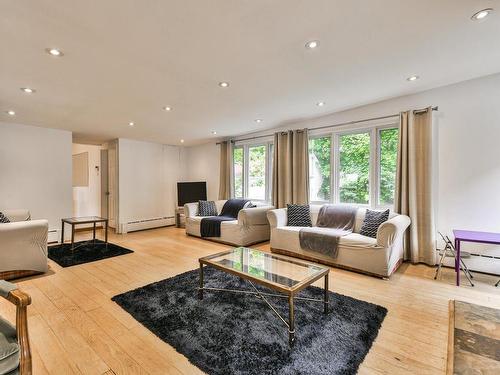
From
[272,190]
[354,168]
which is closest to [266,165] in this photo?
[272,190]

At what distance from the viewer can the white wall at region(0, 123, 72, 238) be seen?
450 centimetres

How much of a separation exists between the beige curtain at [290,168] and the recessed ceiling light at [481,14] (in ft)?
9.48

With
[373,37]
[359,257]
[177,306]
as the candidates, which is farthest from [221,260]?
[373,37]

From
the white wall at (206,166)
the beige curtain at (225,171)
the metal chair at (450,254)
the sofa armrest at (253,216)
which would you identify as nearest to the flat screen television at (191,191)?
the white wall at (206,166)

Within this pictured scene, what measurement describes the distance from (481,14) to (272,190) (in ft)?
12.5

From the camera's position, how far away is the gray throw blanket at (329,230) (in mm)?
3468

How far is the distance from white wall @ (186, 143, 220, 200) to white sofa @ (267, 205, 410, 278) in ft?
10.4

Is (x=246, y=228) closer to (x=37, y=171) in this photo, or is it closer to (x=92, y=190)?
(x=37, y=171)

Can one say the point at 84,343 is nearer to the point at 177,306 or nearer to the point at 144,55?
the point at 177,306

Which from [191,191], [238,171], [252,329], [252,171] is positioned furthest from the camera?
[191,191]

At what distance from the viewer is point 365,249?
3.15m

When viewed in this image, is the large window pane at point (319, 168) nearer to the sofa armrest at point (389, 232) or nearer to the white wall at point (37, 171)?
the sofa armrest at point (389, 232)

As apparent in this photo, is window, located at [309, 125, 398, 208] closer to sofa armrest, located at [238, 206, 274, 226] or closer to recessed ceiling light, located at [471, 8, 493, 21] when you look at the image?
sofa armrest, located at [238, 206, 274, 226]

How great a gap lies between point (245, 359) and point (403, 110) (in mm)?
3812
